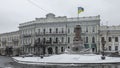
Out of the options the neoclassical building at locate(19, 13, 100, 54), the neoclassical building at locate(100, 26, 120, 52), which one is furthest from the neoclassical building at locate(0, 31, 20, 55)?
the neoclassical building at locate(100, 26, 120, 52)

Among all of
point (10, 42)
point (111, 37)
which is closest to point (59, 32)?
point (111, 37)

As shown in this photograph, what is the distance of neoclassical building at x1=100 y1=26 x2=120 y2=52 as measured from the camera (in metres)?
87.0

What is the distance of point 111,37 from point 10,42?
163 feet

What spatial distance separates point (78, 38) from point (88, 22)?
3681 centimetres

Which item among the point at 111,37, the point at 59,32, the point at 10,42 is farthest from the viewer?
the point at 10,42

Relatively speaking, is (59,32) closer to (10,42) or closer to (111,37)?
(111,37)

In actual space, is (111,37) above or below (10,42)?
above

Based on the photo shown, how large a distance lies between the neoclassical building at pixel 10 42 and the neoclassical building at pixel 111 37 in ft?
121

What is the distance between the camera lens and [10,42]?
12362 cm

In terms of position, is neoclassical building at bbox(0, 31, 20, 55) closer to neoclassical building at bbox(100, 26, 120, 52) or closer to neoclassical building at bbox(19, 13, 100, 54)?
neoclassical building at bbox(19, 13, 100, 54)

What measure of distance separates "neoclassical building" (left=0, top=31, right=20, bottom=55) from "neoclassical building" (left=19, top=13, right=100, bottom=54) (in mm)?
17244

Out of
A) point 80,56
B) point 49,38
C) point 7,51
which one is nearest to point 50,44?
point 49,38

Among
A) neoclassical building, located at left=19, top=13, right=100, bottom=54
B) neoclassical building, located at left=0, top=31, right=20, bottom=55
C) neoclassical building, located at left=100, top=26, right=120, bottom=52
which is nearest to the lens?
neoclassical building, located at left=100, top=26, right=120, bottom=52

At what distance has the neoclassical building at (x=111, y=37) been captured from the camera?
285 ft
